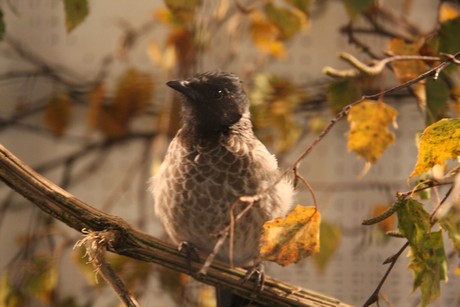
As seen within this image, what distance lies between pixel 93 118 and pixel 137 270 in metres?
0.59

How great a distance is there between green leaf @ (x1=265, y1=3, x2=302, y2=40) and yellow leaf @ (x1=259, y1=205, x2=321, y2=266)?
0.58 meters

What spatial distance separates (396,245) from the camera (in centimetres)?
186

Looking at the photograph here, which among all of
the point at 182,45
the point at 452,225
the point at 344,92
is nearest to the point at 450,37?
the point at 344,92

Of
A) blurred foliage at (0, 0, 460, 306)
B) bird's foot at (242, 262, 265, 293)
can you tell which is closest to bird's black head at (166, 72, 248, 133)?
blurred foliage at (0, 0, 460, 306)

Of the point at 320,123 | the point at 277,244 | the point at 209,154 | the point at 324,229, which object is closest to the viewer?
the point at 277,244

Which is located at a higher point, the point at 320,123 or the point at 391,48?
the point at 391,48

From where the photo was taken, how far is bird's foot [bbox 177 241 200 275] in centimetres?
92

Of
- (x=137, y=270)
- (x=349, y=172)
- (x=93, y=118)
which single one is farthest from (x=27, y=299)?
(x=349, y=172)

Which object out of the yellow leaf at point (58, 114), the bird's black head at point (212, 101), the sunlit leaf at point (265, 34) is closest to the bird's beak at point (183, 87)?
the bird's black head at point (212, 101)

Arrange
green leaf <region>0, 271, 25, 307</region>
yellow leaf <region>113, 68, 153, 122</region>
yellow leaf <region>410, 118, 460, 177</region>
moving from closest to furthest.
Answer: yellow leaf <region>410, 118, 460, 177</region> → green leaf <region>0, 271, 25, 307</region> → yellow leaf <region>113, 68, 153, 122</region>

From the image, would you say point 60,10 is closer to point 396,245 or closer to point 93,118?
point 93,118

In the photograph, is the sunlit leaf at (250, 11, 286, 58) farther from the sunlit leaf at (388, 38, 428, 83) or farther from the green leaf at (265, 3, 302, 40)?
the sunlit leaf at (388, 38, 428, 83)

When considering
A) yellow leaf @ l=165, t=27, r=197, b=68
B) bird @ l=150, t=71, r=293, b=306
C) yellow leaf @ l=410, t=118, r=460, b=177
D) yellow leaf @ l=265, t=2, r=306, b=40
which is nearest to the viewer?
yellow leaf @ l=410, t=118, r=460, b=177

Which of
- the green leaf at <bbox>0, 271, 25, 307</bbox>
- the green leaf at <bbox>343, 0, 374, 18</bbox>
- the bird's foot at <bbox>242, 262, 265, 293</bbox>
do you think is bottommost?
the green leaf at <bbox>0, 271, 25, 307</bbox>
